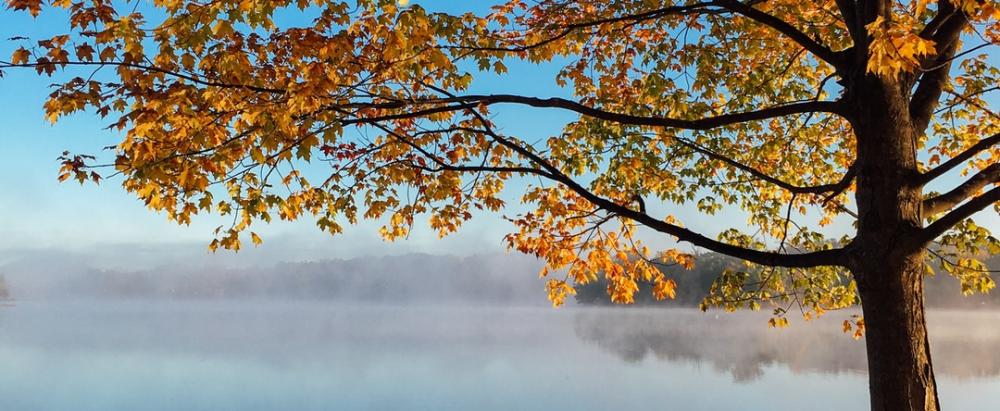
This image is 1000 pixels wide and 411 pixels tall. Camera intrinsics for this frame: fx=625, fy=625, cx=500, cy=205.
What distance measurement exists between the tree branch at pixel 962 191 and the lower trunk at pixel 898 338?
1.04 m

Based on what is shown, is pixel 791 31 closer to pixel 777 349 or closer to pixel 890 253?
pixel 890 253

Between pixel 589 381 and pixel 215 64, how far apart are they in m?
25.0

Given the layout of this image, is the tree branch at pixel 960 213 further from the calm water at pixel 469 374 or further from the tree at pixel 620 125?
the calm water at pixel 469 374

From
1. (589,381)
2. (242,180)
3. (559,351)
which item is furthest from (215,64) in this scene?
(559,351)

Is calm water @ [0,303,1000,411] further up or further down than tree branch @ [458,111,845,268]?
further down

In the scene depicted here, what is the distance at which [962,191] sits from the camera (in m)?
7.09

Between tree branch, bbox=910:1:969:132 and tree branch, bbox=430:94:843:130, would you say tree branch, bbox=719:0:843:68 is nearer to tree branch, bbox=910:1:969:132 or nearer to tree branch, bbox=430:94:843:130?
tree branch, bbox=430:94:843:130

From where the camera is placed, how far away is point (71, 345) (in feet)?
153

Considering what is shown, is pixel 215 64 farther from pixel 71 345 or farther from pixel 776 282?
pixel 71 345

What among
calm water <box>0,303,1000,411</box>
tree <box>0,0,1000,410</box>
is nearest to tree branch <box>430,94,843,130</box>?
tree <box>0,0,1000,410</box>

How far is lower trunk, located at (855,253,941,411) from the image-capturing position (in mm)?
5996

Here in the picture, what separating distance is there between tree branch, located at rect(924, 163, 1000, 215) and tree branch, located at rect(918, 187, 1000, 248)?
103cm

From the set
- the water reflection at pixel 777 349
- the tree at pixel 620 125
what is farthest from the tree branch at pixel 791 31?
the water reflection at pixel 777 349

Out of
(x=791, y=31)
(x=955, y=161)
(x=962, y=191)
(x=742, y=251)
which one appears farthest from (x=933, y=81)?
(x=742, y=251)
